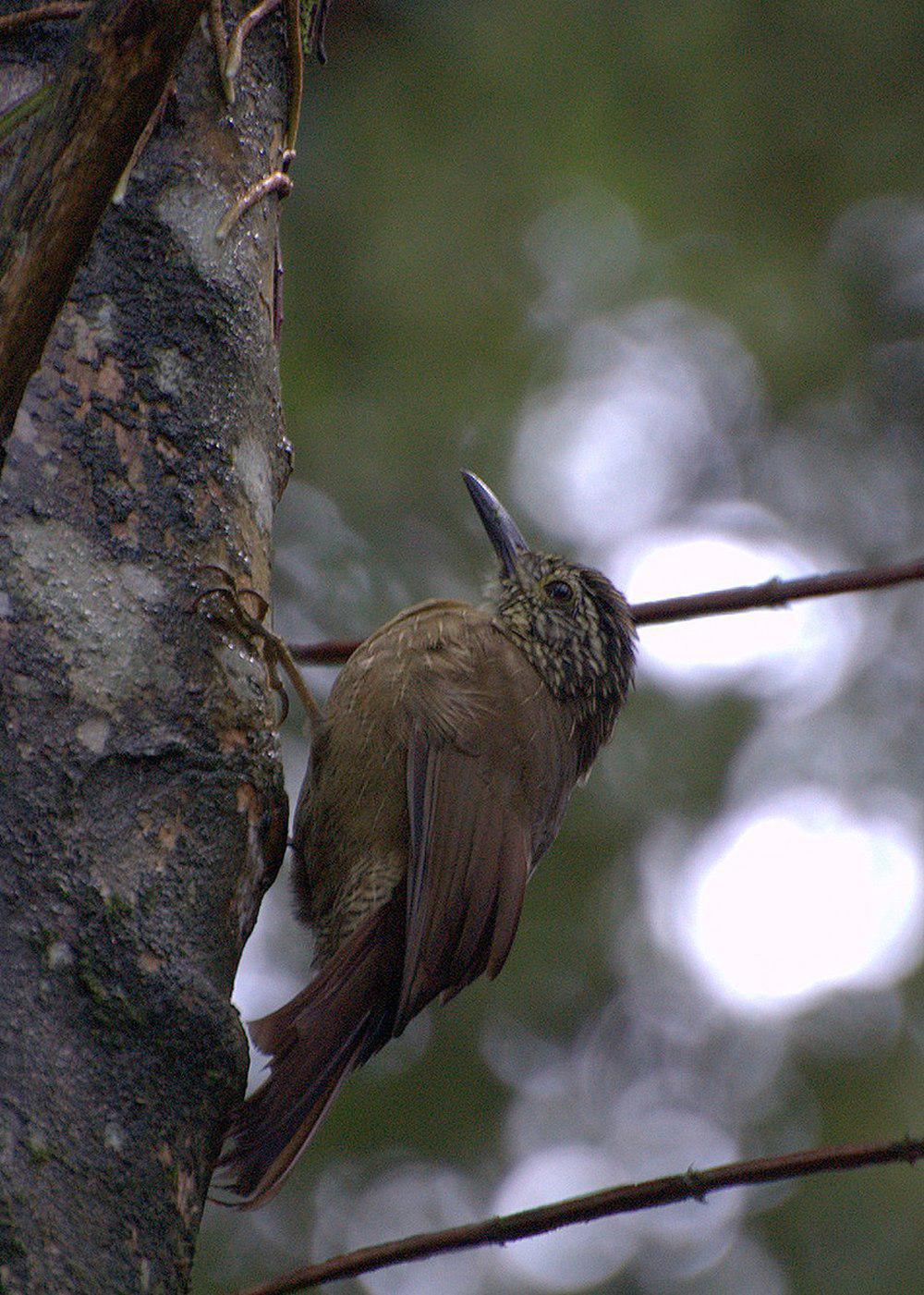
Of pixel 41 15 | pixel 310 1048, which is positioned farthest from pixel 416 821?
pixel 41 15

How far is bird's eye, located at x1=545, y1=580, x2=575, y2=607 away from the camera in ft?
11.5

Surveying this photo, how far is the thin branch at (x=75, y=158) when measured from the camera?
1218 millimetres

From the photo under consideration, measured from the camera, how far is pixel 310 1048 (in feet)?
7.55

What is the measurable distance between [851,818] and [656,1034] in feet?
3.81

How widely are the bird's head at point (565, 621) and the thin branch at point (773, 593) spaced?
3.01 ft

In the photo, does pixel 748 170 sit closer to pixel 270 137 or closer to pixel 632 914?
pixel 632 914

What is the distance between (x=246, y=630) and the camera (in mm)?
1992

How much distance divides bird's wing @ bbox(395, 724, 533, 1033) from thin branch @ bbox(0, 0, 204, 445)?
1.49m

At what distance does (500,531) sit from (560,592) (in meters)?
0.26

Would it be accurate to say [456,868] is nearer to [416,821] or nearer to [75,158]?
[416,821]

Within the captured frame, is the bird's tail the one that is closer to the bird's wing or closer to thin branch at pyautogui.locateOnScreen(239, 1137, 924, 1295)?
the bird's wing

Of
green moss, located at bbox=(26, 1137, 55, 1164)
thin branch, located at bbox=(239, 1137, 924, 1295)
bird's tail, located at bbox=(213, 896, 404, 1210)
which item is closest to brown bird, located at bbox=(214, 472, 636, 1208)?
bird's tail, located at bbox=(213, 896, 404, 1210)

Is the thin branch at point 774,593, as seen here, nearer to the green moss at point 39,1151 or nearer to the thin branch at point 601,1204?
the thin branch at point 601,1204

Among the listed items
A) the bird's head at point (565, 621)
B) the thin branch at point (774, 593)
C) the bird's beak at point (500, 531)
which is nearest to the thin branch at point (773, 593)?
the thin branch at point (774, 593)
